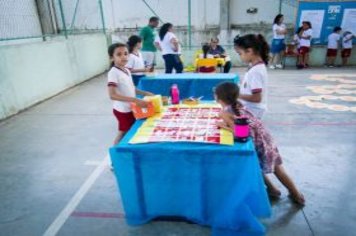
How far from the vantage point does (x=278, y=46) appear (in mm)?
9008

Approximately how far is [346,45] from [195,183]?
877cm

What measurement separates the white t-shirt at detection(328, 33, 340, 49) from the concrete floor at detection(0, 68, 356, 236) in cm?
431

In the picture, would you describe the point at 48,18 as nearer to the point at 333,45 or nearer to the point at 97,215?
A: the point at 97,215

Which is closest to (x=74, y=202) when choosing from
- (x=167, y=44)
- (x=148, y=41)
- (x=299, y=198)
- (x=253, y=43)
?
(x=299, y=198)

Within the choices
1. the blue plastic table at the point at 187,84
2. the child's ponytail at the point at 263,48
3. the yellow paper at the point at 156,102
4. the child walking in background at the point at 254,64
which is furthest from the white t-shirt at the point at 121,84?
the blue plastic table at the point at 187,84

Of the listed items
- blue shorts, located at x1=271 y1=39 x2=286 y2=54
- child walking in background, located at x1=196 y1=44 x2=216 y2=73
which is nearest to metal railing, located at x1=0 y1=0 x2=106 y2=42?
child walking in background, located at x1=196 y1=44 x2=216 y2=73

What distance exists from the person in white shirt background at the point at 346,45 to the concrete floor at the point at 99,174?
4436 millimetres

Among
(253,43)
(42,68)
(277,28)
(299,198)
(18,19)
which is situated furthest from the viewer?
(277,28)

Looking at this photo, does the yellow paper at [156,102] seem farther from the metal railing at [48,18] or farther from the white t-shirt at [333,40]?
the white t-shirt at [333,40]

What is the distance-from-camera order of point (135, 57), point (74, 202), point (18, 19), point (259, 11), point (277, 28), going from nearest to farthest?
1. point (74, 202)
2. point (135, 57)
3. point (18, 19)
4. point (277, 28)
5. point (259, 11)

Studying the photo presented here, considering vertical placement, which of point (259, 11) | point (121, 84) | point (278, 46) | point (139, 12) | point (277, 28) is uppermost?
point (139, 12)

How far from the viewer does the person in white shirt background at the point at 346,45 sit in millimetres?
8664

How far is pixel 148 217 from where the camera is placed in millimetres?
2361

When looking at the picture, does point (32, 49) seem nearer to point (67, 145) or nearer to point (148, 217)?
point (67, 145)
